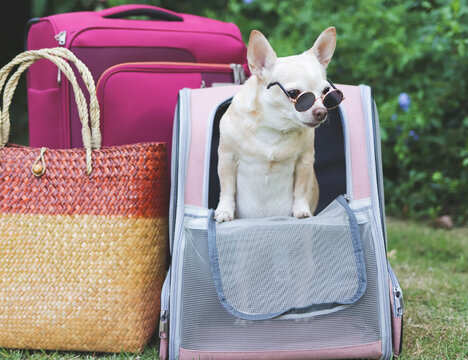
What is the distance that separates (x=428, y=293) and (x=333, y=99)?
3.13 feet

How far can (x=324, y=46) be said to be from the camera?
1.57 meters

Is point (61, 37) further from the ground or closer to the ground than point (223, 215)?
further from the ground

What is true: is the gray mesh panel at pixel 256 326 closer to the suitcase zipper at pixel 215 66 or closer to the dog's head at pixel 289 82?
the dog's head at pixel 289 82

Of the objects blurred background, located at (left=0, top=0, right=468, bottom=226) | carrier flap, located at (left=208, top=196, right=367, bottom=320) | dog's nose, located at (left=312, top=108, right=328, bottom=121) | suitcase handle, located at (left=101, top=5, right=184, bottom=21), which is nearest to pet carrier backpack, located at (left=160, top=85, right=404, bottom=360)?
carrier flap, located at (left=208, top=196, right=367, bottom=320)

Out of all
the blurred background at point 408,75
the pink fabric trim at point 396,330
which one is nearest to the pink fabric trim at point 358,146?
the pink fabric trim at point 396,330

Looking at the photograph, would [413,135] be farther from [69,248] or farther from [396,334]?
[69,248]

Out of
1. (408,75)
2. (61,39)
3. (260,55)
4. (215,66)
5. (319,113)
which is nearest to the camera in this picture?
(319,113)

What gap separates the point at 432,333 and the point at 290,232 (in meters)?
0.61

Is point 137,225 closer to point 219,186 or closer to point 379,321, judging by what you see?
point 219,186

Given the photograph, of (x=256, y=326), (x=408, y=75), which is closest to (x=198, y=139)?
(x=256, y=326)

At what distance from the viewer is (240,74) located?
6.30ft

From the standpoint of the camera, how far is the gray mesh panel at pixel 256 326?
4.70 ft

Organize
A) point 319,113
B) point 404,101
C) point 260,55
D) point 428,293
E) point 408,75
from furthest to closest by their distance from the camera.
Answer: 1. point 408,75
2. point 404,101
3. point 428,293
4. point 260,55
5. point 319,113

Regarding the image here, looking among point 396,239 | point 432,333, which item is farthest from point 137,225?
point 396,239
